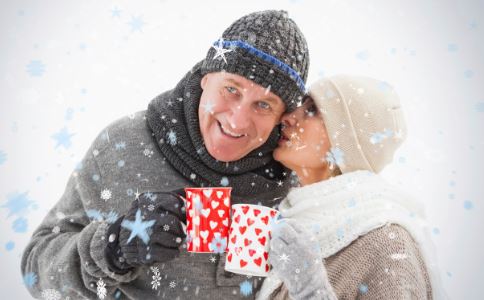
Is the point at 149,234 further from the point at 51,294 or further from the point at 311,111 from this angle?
the point at 311,111

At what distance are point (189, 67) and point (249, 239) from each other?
3.77 m

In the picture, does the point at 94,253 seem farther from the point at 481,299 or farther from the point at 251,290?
the point at 481,299

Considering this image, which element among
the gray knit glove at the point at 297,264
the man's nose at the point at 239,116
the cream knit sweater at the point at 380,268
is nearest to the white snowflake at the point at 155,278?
the cream knit sweater at the point at 380,268

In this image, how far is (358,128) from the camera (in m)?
1.94

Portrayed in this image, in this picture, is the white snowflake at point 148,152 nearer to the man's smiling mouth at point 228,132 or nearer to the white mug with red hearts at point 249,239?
the man's smiling mouth at point 228,132

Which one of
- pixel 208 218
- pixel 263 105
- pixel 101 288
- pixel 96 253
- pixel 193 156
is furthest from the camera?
pixel 193 156

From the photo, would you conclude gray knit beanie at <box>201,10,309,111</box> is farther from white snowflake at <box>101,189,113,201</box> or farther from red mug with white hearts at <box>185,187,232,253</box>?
white snowflake at <box>101,189,113,201</box>

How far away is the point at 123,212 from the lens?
2.03 metres

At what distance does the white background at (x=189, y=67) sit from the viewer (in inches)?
162

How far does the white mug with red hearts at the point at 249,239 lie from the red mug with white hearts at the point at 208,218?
40 millimetres

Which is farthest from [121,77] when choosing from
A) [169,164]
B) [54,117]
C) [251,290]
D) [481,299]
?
[481,299]

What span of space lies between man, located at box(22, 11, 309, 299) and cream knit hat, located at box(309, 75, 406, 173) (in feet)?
0.62

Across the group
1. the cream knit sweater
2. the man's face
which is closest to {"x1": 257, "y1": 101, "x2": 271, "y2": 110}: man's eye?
the man's face

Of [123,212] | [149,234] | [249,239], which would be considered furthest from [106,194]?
[249,239]
